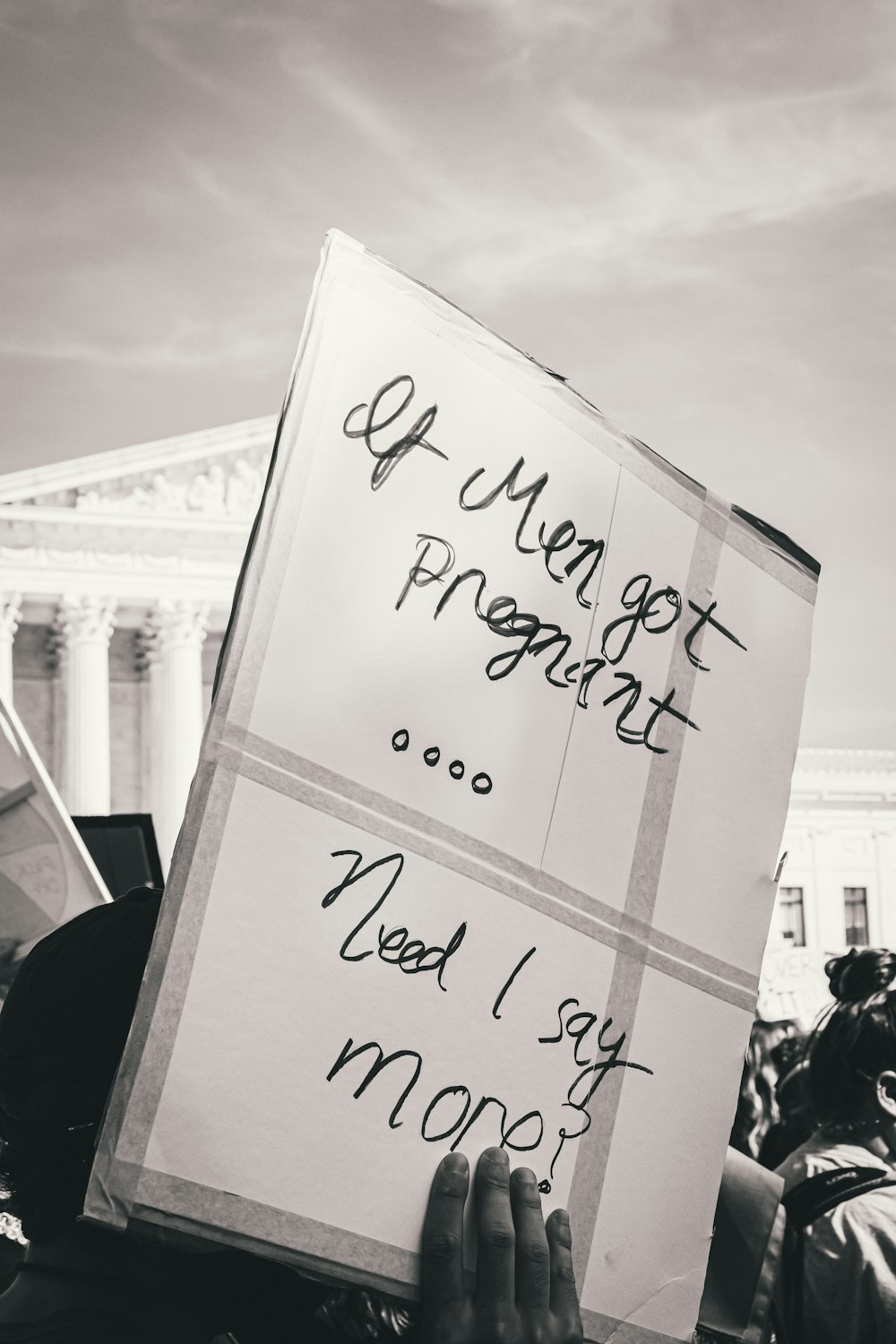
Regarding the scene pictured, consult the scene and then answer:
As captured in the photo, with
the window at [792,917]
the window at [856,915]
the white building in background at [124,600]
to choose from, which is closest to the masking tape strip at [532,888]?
the white building in background at [124,600]

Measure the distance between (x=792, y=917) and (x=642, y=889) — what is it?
45824 mm

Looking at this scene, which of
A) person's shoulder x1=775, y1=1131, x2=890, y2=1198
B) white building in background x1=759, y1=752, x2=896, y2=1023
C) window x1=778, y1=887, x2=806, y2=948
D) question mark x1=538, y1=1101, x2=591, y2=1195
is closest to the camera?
question mark x1=538, y1=1101, x2=591, y2=1195

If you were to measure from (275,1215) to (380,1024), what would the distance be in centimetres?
17

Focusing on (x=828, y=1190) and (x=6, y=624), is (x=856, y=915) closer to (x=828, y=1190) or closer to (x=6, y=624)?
(x=6, y=624)

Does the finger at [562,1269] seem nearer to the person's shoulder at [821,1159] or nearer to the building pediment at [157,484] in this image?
the person's shoulder at [821,1159]

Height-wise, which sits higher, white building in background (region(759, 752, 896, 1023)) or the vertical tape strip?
white building in background (region(759, 752, 896, 1023))

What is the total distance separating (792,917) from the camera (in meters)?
45.4

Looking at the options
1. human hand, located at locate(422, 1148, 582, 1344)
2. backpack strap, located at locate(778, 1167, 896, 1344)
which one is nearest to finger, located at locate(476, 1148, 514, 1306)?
human hand, located at locate(422, 1148, 582, 1344)

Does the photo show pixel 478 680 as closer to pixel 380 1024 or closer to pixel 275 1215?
pixel 380 1024

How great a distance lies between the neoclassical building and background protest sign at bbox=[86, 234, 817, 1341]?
3061 centimetres

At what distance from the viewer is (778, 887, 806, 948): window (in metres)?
44.6

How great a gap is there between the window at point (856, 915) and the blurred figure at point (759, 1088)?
39.3m

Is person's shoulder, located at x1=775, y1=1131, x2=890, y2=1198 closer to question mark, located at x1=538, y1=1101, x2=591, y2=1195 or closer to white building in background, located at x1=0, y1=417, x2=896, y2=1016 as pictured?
question mark, located at x1=538, y1=1101, x2=591, y2=1195

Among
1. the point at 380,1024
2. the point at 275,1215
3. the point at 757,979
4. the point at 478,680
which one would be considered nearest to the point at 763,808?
the point at 757,979
